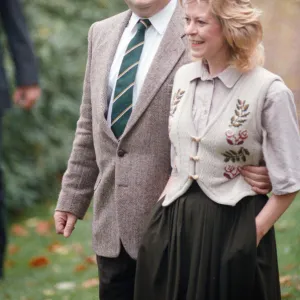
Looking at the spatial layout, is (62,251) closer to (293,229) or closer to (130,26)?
A: (293,229)

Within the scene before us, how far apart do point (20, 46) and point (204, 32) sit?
2.71m

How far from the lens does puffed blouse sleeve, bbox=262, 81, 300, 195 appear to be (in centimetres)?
331

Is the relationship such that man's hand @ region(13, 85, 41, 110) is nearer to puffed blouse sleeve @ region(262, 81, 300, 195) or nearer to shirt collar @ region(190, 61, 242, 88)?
shirt collar @ region(190, 61, 242, 88)

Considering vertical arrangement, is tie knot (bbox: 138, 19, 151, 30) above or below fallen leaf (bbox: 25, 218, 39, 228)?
above

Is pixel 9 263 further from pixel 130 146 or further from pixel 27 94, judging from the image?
pixel 130 146

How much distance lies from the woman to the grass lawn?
1.61m

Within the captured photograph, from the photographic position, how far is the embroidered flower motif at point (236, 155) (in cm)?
343

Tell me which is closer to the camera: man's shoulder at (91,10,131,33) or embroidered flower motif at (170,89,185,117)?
embroidered flower motif at (170,89,185,117)

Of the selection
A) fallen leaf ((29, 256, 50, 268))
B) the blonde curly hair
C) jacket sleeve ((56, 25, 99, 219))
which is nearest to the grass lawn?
fallen leaf ((29, 256, 50, 268))

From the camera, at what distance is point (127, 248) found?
12.8 ft

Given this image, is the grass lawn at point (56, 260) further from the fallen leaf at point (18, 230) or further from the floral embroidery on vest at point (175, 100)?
the floral embroidery on vest at point (175, 100)

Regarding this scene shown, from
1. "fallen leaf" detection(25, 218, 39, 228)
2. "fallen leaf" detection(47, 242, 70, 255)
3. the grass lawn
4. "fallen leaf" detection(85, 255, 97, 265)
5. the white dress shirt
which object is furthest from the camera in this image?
"fallen leaf" detection(25, 218, 39, 228)

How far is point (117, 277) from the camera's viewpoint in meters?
4.05

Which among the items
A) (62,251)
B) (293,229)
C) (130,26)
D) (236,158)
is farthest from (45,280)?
(236,158)
